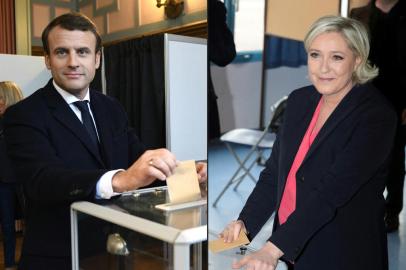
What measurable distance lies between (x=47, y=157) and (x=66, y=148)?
0.34ft

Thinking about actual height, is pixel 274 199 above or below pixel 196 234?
above

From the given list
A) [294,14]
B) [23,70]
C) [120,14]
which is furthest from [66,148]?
[23,70]

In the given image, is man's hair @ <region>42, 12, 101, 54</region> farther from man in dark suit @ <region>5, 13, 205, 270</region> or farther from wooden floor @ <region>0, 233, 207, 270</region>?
wooden floor @ <region>0, 233, 207, 270</region>

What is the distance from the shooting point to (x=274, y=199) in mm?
491

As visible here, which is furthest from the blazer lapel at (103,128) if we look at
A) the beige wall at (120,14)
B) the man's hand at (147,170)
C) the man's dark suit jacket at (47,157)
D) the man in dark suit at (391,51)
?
the man in dark suit at (391,51)

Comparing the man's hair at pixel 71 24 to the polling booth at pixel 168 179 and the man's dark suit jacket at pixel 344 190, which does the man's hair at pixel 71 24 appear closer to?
the polling booth at pixel 168 179

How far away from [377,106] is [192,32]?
157cm

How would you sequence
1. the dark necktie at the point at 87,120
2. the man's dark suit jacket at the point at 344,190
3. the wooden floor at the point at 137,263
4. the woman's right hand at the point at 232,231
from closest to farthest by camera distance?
the man's dark suit jacket at the point at 344,190
the woman's right hand at the point at 232,231
the wooden floor at the point at 137,263
the dark necktie at the point at 87,120

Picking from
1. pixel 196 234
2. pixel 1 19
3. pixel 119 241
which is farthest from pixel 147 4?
pixel 196 234

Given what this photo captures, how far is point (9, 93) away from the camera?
2.08 metres

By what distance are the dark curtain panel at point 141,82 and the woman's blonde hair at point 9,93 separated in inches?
18.1

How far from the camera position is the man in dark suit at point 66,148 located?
1025mm

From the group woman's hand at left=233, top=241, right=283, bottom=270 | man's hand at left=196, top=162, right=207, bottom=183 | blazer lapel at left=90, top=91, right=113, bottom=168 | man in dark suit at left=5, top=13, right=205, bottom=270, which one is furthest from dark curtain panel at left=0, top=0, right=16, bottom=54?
woman's hand at left=233, top=241, right=283, bottom=270

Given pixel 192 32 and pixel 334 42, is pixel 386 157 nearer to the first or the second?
pixel 334 42
